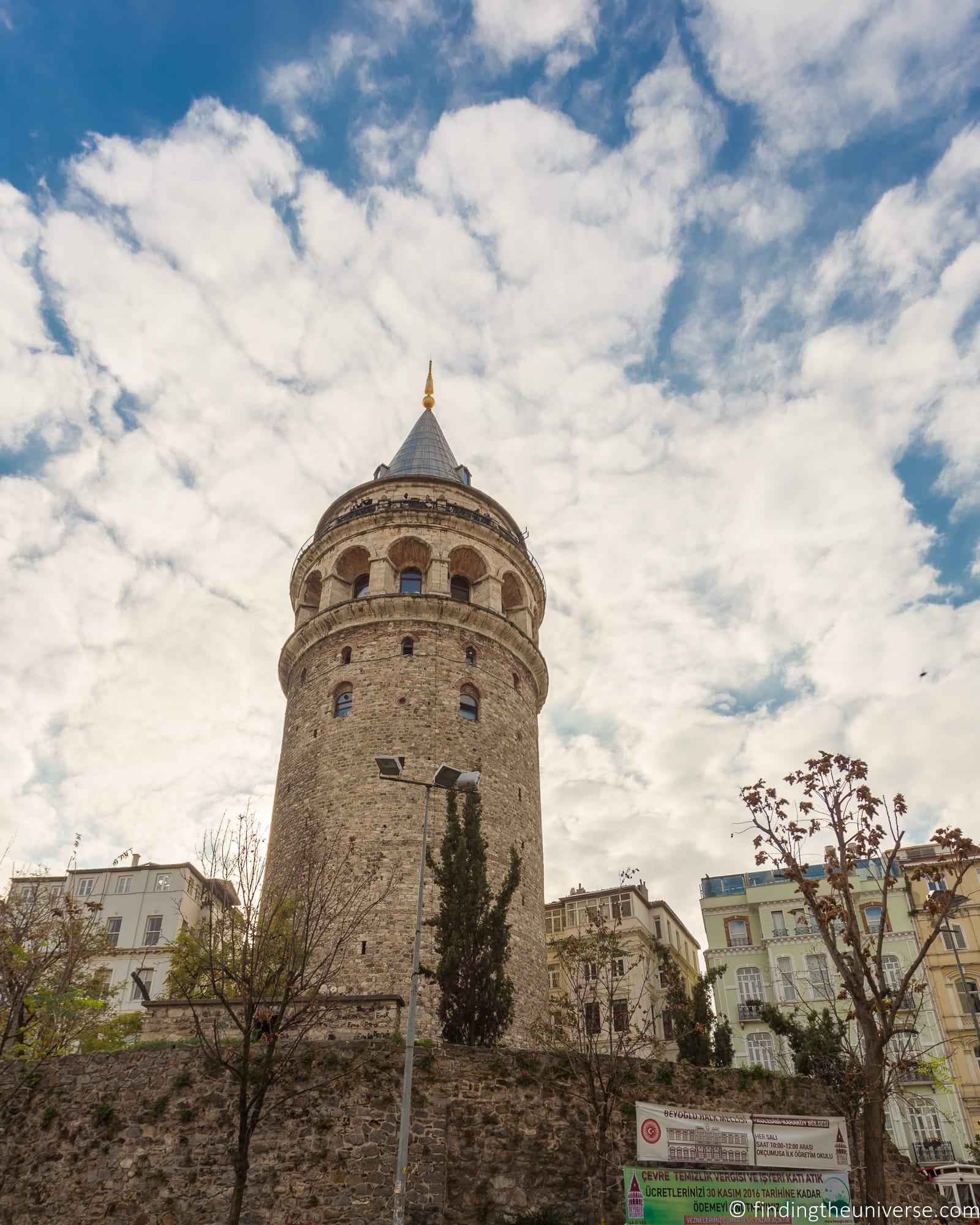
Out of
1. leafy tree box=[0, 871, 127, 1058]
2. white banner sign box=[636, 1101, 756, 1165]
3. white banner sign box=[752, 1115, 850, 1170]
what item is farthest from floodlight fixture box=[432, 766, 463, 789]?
leafy tree box=[0, 871, 127, 1058]

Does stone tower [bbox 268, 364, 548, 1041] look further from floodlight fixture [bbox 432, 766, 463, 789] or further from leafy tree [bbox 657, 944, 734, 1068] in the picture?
floodlight fixture [bbox 432, 766, 463, 789]

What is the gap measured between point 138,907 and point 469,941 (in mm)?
33481

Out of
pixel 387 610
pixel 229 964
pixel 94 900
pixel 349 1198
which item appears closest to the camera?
pixel 349 1198

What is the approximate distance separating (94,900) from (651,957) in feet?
97.3

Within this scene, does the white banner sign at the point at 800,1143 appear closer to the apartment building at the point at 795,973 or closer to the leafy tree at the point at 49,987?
the leafy tree at the point at 49,987

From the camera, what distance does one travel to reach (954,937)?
37156 mm

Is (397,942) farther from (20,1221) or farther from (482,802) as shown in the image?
(20,1221)

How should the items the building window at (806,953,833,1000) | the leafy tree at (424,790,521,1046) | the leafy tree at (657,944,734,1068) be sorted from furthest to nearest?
1. the building window at (806,953,833,1000)
2. the leafy tree at (657,944,734,1068)
3. the leafy tree at (424,790,521,1046)

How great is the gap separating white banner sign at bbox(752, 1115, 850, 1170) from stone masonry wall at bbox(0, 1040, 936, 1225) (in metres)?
2.50

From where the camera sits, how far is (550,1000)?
25375 millimetres

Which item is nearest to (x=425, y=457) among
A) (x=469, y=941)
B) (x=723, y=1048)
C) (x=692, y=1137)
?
(x=469, y=941)

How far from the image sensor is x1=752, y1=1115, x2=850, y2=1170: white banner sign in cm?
1470

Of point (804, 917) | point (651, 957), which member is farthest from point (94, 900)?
point (804, 917)

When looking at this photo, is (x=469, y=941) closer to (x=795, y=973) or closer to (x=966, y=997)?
(x=795, y=973)
